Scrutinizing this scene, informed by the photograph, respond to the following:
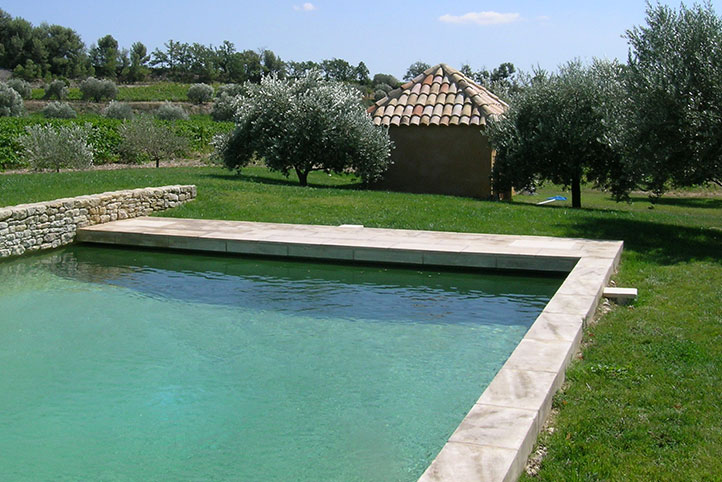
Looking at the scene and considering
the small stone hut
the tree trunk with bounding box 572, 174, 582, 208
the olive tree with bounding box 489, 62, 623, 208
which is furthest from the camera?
the small stone hut

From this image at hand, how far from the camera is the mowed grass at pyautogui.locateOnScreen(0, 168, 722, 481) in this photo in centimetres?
446

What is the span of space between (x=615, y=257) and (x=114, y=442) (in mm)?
7716

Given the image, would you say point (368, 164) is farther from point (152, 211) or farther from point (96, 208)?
point (96, 208)

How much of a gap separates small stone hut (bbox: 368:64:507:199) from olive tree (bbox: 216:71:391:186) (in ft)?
3.92

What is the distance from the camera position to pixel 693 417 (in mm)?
4887

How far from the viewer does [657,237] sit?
12.8 meters

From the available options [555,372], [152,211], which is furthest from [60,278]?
[555,372]

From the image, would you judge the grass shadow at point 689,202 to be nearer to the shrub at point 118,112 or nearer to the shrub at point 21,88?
the shrub at point 118,112

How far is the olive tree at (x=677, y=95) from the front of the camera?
39.6 feet

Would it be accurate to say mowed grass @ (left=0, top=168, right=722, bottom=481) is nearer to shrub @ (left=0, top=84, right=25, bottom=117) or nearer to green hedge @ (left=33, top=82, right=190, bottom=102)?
shrub @ (left=0, top=84, right=25, bottom=117)

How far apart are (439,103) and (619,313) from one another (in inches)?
587

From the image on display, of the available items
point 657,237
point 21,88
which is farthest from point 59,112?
point 657,237

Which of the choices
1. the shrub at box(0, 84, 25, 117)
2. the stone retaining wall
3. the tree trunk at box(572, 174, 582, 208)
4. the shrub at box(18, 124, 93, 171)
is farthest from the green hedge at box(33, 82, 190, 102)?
the tree trunk at box(572, 174, 582, 208)

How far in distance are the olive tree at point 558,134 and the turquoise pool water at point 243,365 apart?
786 centimetres
